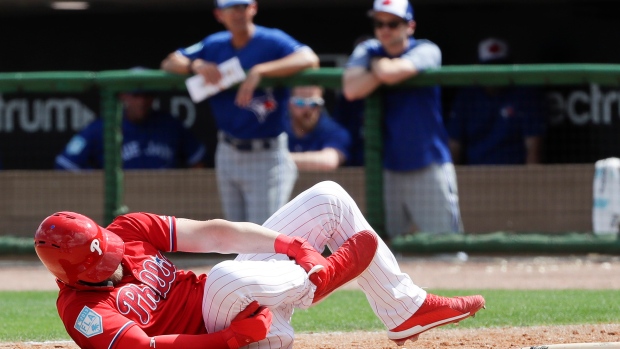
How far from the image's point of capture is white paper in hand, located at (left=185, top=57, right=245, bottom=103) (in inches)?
284

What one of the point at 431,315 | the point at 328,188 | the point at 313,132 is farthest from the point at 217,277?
the point at 313,132

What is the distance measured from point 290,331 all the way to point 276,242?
36 centimetres

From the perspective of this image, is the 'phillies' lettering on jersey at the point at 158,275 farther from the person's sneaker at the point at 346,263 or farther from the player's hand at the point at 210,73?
the player's hand at the point at 210,73

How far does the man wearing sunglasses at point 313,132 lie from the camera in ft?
25.9

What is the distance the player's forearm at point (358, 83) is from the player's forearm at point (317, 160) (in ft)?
2.03

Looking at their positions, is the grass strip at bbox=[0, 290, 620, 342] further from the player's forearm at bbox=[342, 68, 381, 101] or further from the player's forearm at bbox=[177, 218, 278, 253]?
the player's forearm at bbox=[342, 68, 381, 101]

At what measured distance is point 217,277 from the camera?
3650 mm

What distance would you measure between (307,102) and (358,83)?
74 centimetres

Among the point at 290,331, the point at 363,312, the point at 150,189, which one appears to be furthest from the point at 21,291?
the point at 290,331

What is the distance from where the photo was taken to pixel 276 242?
3.75m

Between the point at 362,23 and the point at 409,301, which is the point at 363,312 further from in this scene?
the point at 362,23

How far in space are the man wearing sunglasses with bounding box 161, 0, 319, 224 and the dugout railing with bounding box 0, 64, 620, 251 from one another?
18cm

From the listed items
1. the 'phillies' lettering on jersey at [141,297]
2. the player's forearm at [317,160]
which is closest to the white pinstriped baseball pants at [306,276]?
the 'phillies' lettering on jersey at [141,297]

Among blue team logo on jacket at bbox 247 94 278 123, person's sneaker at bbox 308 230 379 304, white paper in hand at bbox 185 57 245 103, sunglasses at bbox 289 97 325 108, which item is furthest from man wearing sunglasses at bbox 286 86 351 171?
person's sneaker at bbox 308 230 379 304
